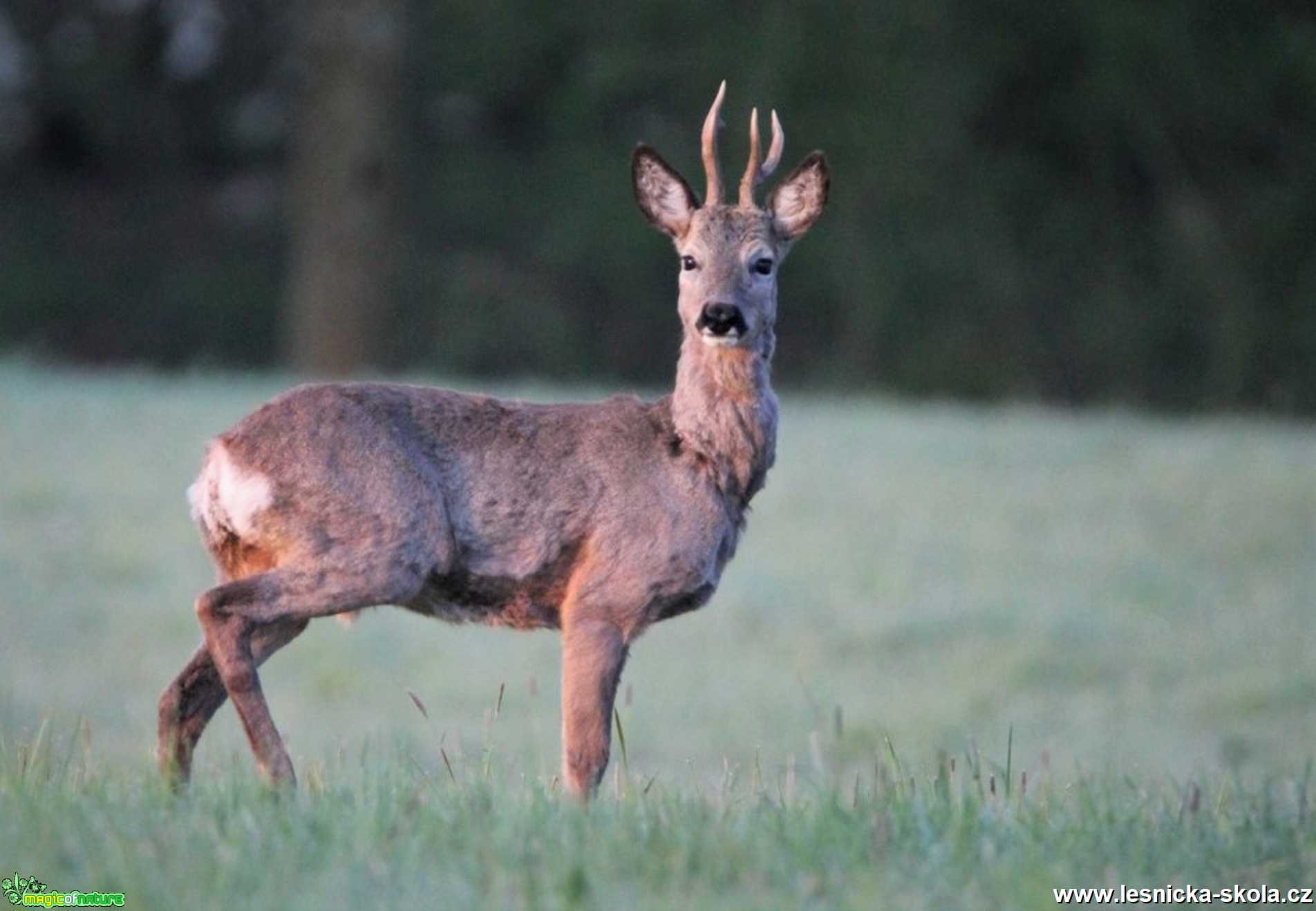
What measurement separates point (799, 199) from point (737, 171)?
17.5m

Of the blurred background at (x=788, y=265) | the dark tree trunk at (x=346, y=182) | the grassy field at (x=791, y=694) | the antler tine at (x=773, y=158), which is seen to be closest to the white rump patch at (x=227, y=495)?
the grassy field at (x=791, y=694)

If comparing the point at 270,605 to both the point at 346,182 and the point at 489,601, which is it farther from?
the point at 346,182

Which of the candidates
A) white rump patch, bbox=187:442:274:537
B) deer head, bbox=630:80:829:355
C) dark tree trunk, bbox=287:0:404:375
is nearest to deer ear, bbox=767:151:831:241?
deer head, bbox=630:80:829:355

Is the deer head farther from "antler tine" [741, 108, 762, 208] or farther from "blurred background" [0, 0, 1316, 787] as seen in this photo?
"blurred background" [0, 0, 1316, 787]

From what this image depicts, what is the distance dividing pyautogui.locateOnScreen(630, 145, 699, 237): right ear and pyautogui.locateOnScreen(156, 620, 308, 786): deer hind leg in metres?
1.71

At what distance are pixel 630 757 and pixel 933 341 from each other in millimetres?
14506

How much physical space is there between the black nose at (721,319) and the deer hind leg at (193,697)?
141 cm

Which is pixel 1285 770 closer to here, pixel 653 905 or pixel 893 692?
pixel 893 692

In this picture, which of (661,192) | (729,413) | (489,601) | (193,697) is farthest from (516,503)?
(661,192)

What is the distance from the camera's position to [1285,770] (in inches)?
440

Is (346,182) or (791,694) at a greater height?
(346,182)

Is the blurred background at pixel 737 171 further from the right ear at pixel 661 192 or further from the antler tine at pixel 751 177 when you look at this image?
the antler tine at pixel 751 177

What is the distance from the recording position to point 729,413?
6.74 metres

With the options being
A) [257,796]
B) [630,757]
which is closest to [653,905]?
[257,796]
